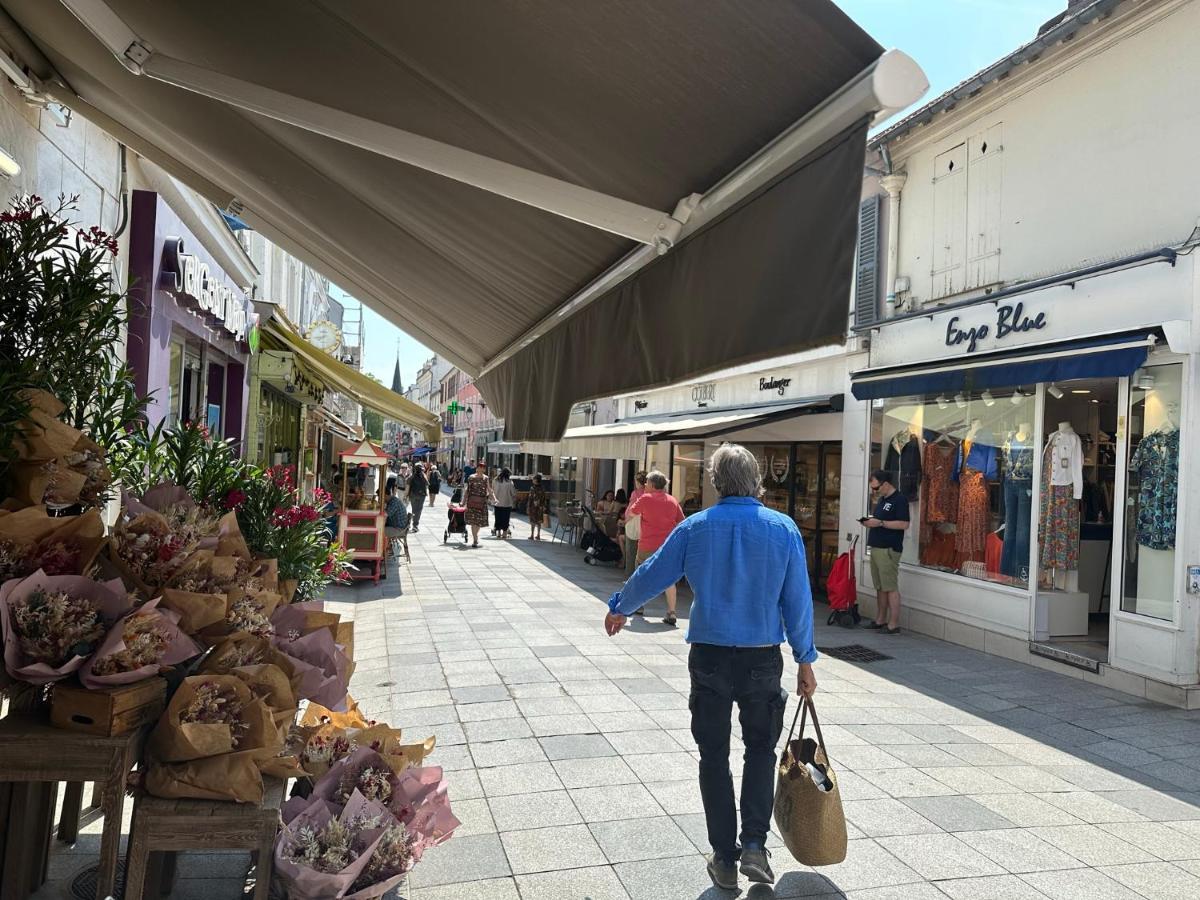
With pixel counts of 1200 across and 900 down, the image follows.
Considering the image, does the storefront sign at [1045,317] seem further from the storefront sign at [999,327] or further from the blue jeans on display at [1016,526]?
the blue jeans on display at [1016,526]

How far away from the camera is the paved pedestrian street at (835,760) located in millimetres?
3506

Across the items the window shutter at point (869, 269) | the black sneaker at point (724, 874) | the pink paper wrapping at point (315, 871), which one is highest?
the window shutter at point (869, 269)

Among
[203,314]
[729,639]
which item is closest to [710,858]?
[729,639]

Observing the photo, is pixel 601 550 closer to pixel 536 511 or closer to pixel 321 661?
pixel 536 511

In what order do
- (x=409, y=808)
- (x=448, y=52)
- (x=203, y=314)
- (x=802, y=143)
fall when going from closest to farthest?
(x=802, y=143), (x=448, y=52), (x=409, y=808), (x=203, y=314)

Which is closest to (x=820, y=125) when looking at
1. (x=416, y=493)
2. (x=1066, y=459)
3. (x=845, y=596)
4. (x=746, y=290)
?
(x=746, y=290)

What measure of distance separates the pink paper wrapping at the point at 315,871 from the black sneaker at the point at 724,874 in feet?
4.97

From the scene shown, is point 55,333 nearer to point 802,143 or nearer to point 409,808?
point 409,808

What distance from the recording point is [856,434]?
11.3 metres

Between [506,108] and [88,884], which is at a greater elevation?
[506,108]

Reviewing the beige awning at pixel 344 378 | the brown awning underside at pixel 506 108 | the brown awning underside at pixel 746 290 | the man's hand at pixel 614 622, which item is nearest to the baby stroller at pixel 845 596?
the brown awning underside at pixel 506 108

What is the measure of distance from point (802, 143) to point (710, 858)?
295 centimetres

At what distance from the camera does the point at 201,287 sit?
281 inches

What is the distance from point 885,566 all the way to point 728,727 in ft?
21.6
